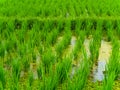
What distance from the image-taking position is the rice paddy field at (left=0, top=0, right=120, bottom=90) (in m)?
3.53

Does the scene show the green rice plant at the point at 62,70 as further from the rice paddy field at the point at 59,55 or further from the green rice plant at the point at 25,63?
the green rice plant at the point at 25,63

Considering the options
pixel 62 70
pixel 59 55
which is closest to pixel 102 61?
pixel 59 55

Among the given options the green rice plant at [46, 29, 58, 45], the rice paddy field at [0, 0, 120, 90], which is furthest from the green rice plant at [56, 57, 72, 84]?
the green rice plant at [46, 29, 58, 45]

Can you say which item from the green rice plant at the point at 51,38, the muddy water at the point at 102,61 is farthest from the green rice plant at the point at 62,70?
the green rice plant at the point at 51,38

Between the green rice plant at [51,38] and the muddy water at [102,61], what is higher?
the green rice plant at [51,38]

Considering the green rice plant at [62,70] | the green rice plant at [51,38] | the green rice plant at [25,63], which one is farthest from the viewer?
the green rice plant at [51,38]

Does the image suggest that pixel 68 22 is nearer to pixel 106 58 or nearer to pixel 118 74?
pixel 106 58

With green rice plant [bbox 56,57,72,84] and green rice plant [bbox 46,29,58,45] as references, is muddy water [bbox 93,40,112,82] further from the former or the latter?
green rice plant [bbox 46,29,58,45]

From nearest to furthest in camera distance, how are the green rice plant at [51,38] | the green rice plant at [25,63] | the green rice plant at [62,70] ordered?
the green rice plant at [62,70]
the green rice plant at [25,63]
the green rice plant at [51,38]

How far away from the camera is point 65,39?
17.8ft

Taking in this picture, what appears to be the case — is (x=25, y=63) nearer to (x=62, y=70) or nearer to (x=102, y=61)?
(x=62, y=70)

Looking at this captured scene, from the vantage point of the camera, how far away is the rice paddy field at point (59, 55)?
3527mm

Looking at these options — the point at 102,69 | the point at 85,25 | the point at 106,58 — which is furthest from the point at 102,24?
the point at 102,69

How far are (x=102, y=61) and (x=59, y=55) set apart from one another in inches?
22.3
